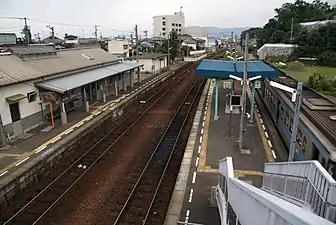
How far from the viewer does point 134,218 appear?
999 cm

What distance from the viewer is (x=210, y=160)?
1384 cm

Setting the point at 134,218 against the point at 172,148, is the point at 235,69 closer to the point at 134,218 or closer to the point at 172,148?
the point at 172,148

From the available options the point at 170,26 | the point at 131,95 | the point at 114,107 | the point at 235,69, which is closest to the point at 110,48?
the point at 131,95

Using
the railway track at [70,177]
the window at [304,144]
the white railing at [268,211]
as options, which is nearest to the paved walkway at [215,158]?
the window at [304,144]

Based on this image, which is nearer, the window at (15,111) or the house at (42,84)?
the window at (15,111)

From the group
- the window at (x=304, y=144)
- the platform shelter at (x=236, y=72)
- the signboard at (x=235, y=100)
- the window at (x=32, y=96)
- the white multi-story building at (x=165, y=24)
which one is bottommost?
the window at (x=304, y=144)

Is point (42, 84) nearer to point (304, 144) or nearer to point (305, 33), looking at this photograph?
point (304, 144)

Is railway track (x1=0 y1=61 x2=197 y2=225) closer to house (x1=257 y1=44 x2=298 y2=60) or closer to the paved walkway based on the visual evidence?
the paved walkway

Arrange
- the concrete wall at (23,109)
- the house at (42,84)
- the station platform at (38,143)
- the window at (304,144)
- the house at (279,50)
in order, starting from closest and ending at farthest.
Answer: the window at (304,144) → the station platform at (38,143) → the concrete wall at (23,109) → the house at (42,84) → the house at (279,50)

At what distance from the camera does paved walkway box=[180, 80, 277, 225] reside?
1006 centimetres

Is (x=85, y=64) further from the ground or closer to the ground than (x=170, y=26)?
closer to the ground

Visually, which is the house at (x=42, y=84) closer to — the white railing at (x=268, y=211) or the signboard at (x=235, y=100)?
the signboard at (x=235, y=100)

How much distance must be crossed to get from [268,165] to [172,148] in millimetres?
8189

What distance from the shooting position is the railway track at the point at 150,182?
10.1 m
